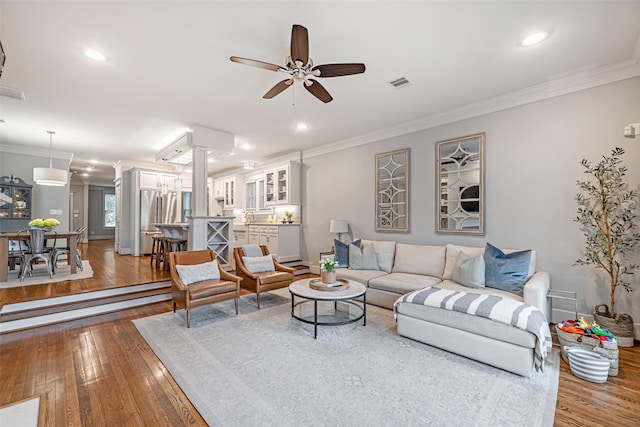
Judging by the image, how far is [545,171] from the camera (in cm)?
362

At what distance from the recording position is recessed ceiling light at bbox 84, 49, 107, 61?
284 cm

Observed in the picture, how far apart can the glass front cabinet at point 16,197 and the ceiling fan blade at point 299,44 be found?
7876 millimetres

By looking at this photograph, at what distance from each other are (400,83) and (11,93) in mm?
5070

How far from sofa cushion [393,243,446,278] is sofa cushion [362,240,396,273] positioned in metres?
0.08

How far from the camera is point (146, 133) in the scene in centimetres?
552

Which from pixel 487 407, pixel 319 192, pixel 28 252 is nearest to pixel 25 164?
pixel 28 252

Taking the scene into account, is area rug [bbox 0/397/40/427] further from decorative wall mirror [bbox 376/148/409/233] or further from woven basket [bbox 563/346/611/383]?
decorative wall mirror [bbox 376/148/409/233]

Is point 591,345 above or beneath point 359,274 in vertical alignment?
beneath

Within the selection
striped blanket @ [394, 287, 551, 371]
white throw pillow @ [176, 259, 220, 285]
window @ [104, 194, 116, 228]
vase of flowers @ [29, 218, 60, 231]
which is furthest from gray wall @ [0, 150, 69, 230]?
striped blanket @ [394, 287, 551, 371]

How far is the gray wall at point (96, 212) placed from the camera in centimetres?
1255

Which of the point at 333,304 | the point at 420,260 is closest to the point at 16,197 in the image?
the point at 333,304

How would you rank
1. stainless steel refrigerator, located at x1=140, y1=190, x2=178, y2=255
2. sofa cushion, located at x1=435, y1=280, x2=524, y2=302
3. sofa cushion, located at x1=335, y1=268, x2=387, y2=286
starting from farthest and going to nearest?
stainless steel refrigerator, located at x1=140, y1=190, x2=178, y2=255
sofa cushion, located at x1=335, y1=268, x2=387, y2=286
sofa cushion, located at x1=435, y1=280, x2=524, y2=302

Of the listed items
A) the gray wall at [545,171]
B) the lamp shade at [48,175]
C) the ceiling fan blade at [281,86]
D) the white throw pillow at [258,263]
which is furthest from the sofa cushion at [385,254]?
the lamp shade at [48,175]

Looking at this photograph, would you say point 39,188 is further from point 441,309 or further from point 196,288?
point 441,309
